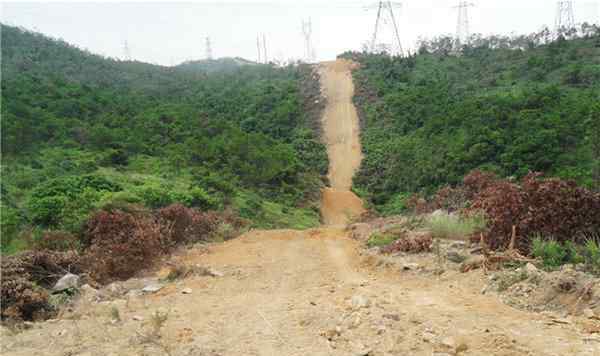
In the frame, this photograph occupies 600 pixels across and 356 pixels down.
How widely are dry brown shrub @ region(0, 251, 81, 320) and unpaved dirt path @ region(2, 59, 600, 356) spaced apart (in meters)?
0.55

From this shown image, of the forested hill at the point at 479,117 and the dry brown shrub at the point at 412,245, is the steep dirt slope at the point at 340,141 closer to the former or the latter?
the forested hill at the point at 479,117

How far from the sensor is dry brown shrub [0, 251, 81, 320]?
568 centimetres

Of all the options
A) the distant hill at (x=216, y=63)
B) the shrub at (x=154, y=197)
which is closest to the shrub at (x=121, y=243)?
the shrub at (x=154, y=197)

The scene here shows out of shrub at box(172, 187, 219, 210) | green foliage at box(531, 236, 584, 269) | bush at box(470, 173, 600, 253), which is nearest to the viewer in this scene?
green foliage at box(531, 236, 584, 269)

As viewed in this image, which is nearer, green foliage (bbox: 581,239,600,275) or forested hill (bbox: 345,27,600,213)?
green foliage (bbox: 581,239,600,275)

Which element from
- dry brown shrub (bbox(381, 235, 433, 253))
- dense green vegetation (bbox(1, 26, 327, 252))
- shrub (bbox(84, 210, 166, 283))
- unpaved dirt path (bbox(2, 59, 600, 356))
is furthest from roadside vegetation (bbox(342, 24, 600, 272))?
shrub (bbox(84, 210, 166, 283))

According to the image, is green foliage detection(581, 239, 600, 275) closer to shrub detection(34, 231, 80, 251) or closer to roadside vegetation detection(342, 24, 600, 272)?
roadside vegetation detection(342, 24, 600, 272)

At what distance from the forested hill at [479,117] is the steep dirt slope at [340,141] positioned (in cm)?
84

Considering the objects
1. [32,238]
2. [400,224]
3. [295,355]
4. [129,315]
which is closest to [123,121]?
[32,238]

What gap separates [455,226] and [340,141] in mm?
22912

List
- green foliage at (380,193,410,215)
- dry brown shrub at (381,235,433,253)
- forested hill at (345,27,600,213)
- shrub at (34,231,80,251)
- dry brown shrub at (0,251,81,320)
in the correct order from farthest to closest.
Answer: green foliage at (380,193,410,215), forested hill at (345,27,600,213), shrub at (34,231,80,251), dry brown shrub at (381,235,433,253), dry brown shrub at (0,251,81,320)

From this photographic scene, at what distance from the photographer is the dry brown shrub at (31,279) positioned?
224 inches

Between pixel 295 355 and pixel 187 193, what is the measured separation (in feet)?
33.5

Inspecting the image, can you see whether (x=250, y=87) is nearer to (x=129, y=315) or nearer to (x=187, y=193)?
(x=187, y=193)
